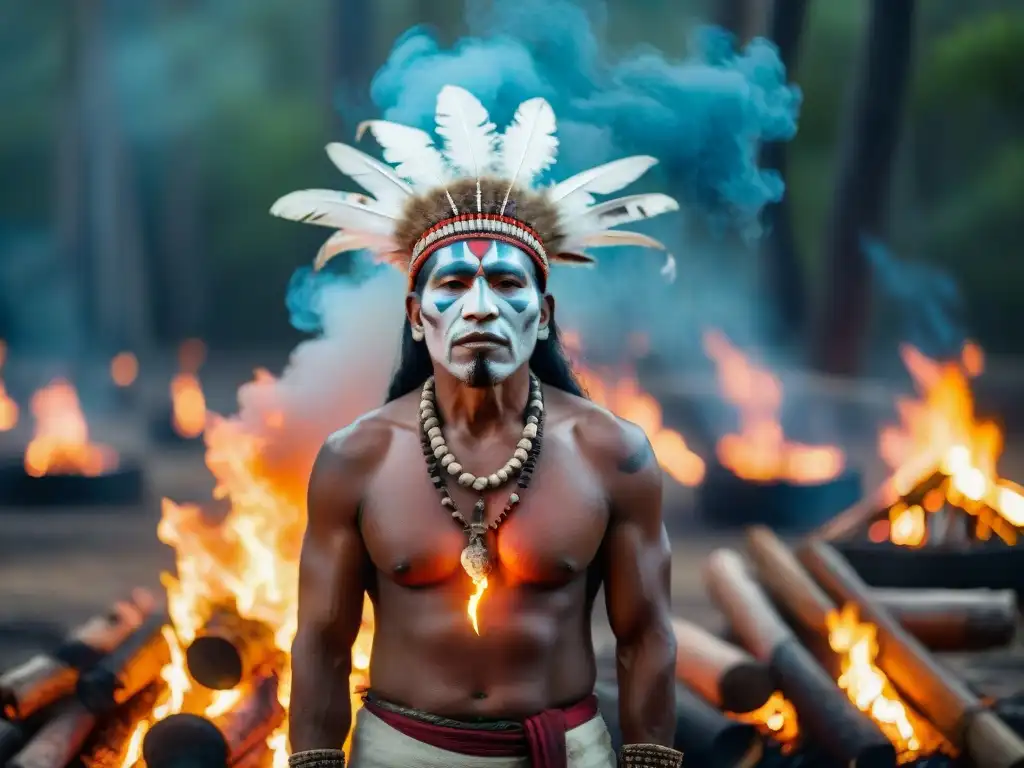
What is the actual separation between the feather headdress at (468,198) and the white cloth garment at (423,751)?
1118 millimetres

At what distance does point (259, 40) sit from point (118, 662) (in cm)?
1799

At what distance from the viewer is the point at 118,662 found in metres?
5.58

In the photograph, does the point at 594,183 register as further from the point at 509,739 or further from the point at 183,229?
the point at 183,229

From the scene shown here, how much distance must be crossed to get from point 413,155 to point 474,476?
0.86 m

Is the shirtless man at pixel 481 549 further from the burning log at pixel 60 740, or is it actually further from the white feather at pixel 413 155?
the burning log at pixel 60 740

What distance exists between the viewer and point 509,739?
10.9ft

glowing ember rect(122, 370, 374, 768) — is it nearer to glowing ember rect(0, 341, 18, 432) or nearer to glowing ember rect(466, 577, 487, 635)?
glowing ember rect(466, 577, 487, 635)

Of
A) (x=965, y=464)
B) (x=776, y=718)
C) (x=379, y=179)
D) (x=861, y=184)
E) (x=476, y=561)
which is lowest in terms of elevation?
(x=776, y=718)

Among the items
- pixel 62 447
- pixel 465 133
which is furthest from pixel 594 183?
pixel 62 447

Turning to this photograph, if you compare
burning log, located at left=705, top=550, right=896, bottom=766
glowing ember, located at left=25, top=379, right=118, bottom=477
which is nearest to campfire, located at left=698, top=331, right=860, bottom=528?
burning log, located at left=705, top=550, right=896, bottom=766

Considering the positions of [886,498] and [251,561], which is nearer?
[251,561]

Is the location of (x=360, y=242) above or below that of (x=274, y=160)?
below

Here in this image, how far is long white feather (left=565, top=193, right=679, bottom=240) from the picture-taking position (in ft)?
12.0

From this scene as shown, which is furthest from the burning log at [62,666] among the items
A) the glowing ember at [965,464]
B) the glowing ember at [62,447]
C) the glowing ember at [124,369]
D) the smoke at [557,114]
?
the glowing ember at [124,369]
